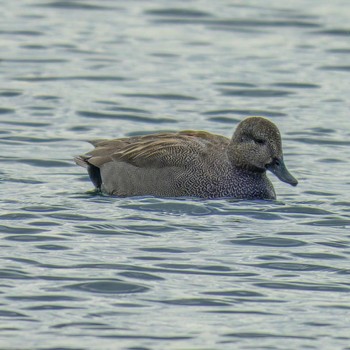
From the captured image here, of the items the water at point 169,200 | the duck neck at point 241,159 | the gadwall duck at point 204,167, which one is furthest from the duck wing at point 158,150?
the water at point 169,200

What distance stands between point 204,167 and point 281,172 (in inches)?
31.9

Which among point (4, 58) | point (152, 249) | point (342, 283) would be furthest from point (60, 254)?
point (4, 58)

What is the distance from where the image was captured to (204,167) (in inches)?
594

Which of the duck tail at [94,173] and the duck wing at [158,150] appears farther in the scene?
the duck tail at [94,173]

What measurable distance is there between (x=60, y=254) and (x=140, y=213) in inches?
70.0

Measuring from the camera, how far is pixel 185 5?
28.2 m

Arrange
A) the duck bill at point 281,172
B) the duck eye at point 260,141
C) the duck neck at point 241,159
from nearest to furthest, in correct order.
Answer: the duck bill at point 281,172, the duck eye at point 260,141, the duck neck at point 241,159

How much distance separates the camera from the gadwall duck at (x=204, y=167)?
15.0m

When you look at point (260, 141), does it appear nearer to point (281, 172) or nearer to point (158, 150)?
point (281, 172)

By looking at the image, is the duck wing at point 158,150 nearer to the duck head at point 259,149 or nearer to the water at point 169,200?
the duck head at point 259,149

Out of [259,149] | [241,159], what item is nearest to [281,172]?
[259,149]

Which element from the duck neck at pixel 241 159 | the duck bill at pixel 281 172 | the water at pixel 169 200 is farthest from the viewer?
the duck neck at pixel 241 159

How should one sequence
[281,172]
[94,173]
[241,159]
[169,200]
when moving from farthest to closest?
[94,173], [241,159], [281,172], [169,200]

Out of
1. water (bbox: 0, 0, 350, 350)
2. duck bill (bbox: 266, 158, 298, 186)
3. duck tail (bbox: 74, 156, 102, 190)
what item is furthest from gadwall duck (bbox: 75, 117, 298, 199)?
water (bbox: 0, 0, 350, 350)
